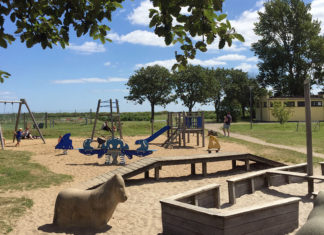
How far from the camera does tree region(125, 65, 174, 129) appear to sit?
49375 mm

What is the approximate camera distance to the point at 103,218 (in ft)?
16.0

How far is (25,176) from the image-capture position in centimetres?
873

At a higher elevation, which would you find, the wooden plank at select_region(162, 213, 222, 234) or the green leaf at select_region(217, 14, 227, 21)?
the green leaf at select_region(217, 14, 227, 21)

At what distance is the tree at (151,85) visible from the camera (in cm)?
4938

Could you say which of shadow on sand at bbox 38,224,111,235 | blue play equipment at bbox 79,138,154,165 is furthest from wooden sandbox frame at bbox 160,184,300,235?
blue play equipment at bbox 79,138,154,165

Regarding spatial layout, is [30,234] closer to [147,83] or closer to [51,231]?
[51,231]

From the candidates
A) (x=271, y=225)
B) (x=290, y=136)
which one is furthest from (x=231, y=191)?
(x=290, y=136)

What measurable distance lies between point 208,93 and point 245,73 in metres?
14.8

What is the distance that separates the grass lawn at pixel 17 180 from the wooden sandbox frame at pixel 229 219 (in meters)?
2.74

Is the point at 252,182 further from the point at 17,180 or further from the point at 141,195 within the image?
the point at 17,180

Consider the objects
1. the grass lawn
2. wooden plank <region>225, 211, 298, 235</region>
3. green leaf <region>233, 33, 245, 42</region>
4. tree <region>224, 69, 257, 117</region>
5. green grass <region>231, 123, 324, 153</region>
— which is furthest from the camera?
tree <region>224, 69, 257, 117</region>

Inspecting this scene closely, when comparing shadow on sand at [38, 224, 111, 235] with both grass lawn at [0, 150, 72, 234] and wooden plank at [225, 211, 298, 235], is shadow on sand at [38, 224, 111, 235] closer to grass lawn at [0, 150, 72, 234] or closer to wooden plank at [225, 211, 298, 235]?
grass lawn at [0, 150, 72, 234]

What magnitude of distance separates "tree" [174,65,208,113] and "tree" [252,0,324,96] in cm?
1106

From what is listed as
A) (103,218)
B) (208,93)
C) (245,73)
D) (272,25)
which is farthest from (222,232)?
(245,73)
